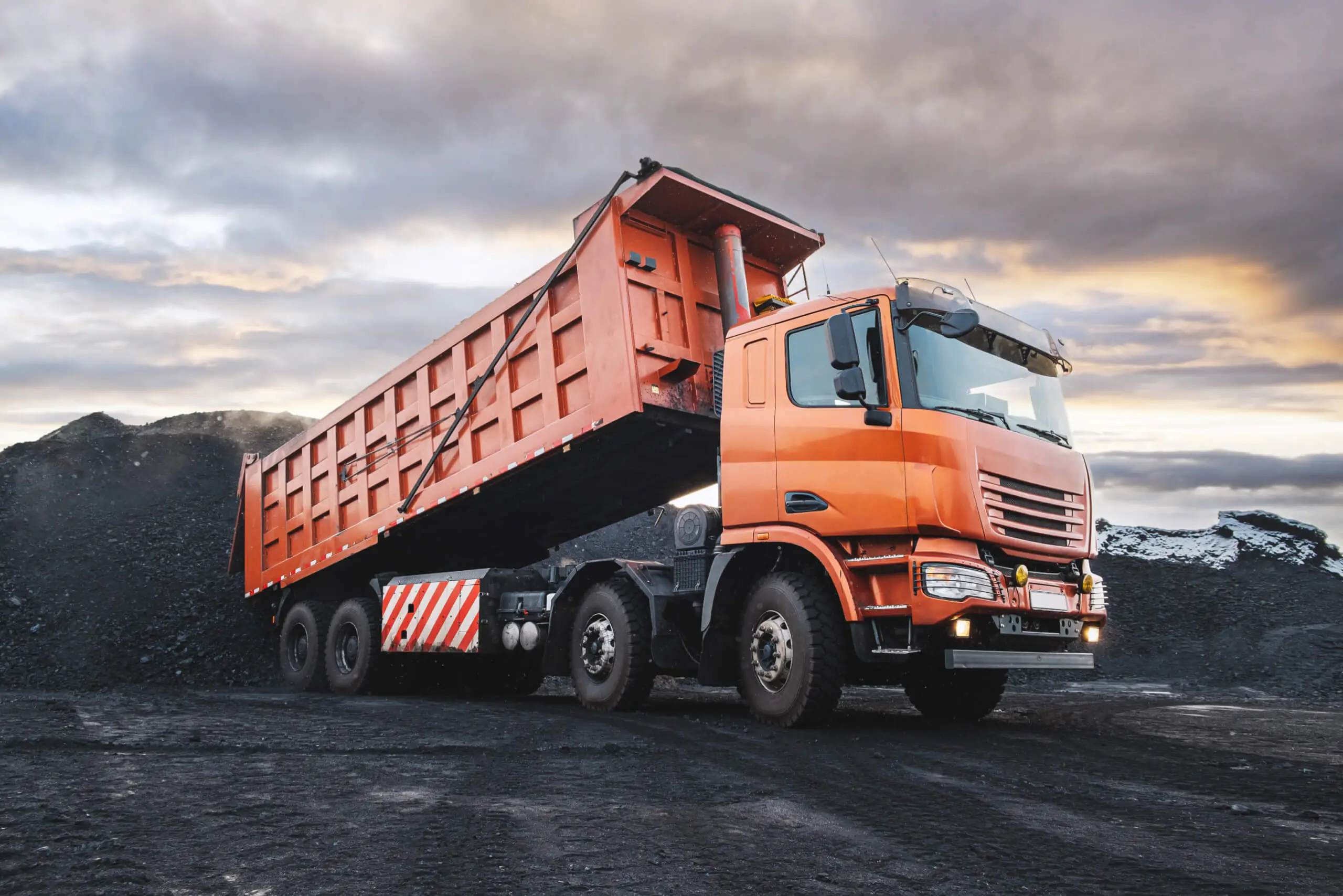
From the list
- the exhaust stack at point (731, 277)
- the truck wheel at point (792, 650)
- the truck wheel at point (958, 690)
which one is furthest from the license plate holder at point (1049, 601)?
the exhaust stack at point (731, 277)

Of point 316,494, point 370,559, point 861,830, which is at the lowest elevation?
point 861,830

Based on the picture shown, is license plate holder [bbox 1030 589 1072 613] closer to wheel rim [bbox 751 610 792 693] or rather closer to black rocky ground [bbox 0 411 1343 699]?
wheel rim [bbox 751 610 792 693]

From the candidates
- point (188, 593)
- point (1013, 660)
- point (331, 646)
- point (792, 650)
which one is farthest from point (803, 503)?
point (188, 593)

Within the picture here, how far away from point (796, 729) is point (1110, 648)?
9816mm

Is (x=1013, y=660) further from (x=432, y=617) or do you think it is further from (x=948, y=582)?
(x=432, y=617)

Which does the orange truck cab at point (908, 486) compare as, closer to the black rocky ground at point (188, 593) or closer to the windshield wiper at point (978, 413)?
the windshield wiper at point (978, 413)

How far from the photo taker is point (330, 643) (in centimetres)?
1122

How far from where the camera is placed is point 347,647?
11141 millimetres

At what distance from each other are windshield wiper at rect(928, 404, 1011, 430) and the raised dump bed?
205 centimetres

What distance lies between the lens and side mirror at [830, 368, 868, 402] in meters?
6.22

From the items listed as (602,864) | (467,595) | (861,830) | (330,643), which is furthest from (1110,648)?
(602,864)

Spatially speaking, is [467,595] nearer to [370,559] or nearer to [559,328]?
[370,559]

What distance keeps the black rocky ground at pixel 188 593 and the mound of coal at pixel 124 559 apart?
27mm

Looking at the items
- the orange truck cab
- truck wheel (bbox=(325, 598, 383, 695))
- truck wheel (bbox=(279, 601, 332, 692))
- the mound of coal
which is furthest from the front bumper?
the mound of coal
